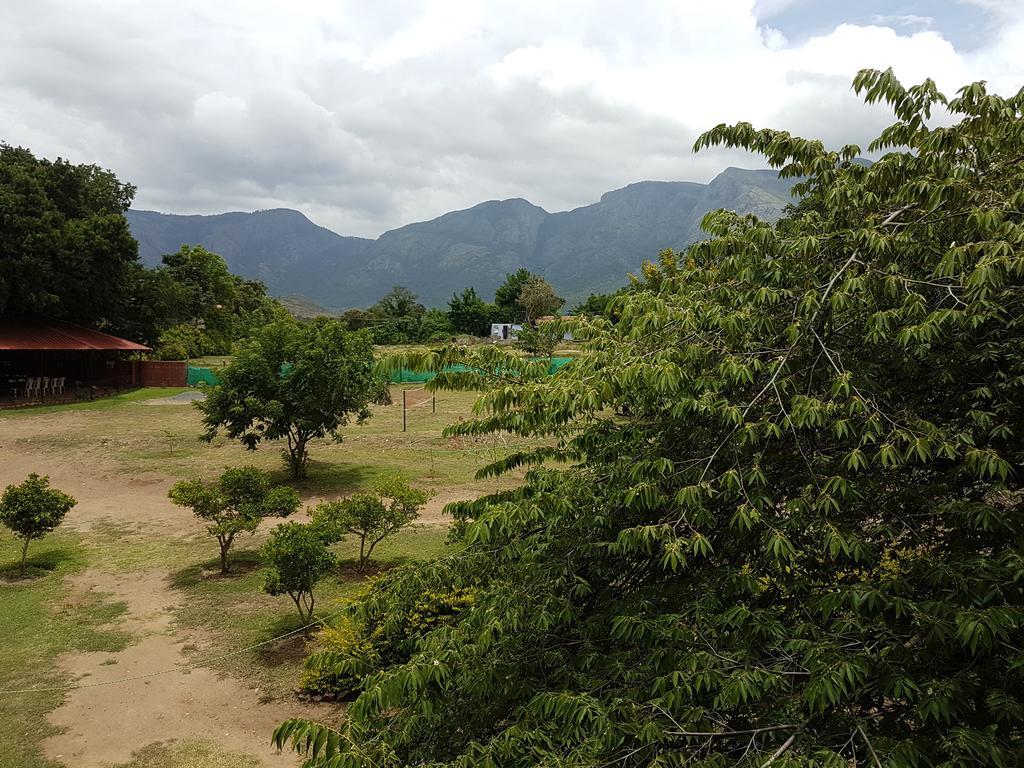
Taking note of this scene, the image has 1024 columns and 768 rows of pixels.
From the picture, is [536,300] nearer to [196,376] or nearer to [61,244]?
[196,376]

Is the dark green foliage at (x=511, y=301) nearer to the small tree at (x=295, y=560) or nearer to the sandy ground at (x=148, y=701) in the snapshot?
the sandy ground at (x=148, y=701)

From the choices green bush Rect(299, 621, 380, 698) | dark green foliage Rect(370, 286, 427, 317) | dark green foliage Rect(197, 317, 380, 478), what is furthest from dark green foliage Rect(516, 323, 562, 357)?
dark green foliage Rect(370, 286, 427, 317)

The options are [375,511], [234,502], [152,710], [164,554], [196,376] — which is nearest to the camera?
[152,710]

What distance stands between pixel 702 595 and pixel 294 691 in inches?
263

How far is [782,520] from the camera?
12.2 feet

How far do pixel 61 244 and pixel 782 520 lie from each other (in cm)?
3402

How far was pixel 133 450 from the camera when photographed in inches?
864

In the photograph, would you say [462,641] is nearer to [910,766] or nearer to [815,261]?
[910,766]

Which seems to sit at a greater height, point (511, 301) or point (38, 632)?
point (511, 301)

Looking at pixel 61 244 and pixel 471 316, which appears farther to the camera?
pixel 471 316

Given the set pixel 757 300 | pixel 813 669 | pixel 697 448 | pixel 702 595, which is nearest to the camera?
pixel 813 669

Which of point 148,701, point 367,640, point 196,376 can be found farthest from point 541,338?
point 196,376

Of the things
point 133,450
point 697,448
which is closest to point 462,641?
point 697,448

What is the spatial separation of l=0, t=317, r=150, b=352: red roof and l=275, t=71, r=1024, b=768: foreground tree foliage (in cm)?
3229
